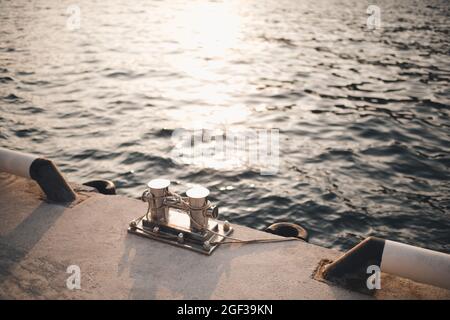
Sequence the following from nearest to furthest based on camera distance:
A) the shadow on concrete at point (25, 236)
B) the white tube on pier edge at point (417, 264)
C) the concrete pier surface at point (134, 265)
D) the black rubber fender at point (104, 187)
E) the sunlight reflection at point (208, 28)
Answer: the white tube on pier edge at point (417, 264) < the concrete pier surface at point (134, 265) < the shadow on concrete at point (25, 236) < the black rubber fender at point (104, 187) < the sunlight reflection at point (208, 28)

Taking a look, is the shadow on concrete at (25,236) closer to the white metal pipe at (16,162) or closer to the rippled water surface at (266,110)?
the white metal pipe at (16,162)

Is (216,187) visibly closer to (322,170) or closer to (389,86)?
(322,170)

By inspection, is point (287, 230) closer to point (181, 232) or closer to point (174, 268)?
point (181, 232)

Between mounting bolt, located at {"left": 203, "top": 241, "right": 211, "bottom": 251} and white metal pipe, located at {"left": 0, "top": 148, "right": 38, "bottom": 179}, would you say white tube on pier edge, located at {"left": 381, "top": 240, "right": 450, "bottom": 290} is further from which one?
white metal pipe, located at {"left": 0, "top": 148, "right": 38, "bottom": 179}

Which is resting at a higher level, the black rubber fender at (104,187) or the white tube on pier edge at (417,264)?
the white tube on pier edge at (417,264)

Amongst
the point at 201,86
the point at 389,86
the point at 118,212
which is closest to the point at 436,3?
the point at 389,86

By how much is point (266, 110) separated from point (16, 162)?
1043cm

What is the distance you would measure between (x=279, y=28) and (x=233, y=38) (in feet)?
15.0

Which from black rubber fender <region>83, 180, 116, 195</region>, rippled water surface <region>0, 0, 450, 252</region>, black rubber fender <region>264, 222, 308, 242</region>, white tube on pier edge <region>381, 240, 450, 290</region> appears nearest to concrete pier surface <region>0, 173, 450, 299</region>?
white tube on pier edge <region>381, 240, 450, 290</region>

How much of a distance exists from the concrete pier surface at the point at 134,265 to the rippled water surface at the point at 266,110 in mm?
3460

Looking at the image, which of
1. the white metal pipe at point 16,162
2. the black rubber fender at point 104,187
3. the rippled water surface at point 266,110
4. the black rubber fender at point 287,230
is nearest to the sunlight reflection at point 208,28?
the rippled water surface at point 266,110

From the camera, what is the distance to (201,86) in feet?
60.5

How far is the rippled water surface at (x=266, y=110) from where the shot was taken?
9961 millimetres

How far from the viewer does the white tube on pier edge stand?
4570mm
